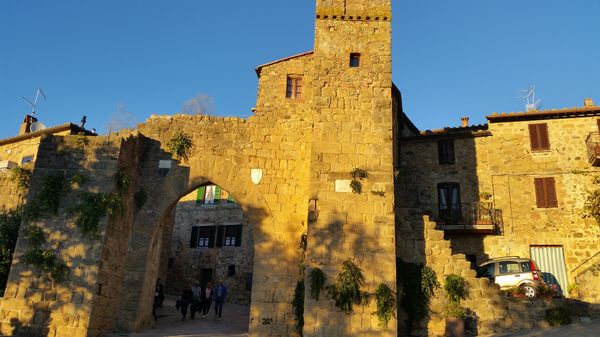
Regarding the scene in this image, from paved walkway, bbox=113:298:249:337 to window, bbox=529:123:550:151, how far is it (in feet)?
44.4

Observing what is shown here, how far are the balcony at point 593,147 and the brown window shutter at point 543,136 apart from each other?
1408 mm

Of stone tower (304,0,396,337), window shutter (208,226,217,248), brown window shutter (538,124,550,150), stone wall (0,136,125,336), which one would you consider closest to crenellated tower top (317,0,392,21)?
stone tower (304,0,396,337)

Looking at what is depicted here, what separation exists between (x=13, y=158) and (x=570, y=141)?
2885 cm

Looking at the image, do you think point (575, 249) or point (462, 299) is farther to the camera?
point (575, 249)

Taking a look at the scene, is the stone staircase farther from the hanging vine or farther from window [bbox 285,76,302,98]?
window [bbox 285,76,302,98]

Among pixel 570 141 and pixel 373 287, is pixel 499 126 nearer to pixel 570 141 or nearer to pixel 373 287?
pixel 570 141

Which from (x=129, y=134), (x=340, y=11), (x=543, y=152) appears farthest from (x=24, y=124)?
(x=543, y=152)

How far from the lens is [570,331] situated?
11234 mm

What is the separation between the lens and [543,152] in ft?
66.6

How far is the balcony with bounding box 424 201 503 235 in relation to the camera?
1983 centimetres

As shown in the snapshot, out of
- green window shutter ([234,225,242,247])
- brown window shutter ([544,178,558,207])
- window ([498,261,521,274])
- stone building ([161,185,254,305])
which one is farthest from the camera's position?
green window shutter ([234,225,242,247])

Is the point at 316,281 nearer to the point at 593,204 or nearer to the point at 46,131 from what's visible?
the point at 593,204

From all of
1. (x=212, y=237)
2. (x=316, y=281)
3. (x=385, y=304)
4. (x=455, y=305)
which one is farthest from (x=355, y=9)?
(x=212, y=237)

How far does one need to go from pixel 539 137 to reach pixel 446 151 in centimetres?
372
